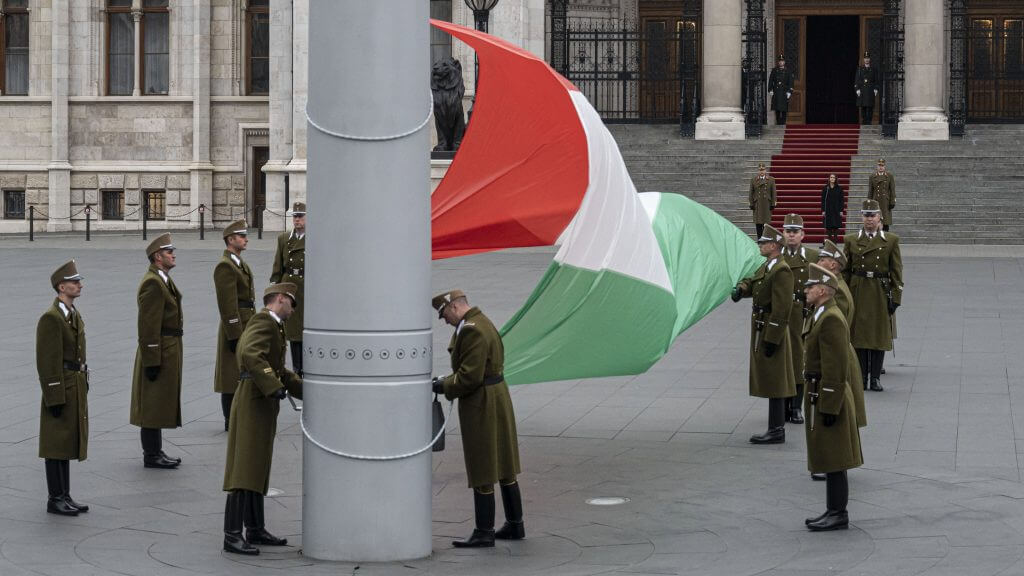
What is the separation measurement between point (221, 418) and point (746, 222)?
19347 millimetres

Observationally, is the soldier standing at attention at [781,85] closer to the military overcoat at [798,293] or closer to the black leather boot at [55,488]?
the military overcoat at [798,293]

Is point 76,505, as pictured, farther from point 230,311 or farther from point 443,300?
point 230,311

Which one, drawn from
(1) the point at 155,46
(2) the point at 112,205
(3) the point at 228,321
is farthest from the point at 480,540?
(1) the point at 155,46

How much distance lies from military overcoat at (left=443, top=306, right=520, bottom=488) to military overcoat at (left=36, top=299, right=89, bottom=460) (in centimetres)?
257

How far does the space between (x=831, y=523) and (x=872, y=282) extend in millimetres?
6096

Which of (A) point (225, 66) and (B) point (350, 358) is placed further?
(A) point (225, 66)

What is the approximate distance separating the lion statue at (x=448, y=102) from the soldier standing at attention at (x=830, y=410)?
2168 cm

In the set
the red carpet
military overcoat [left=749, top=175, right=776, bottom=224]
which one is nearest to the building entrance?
the red carpet

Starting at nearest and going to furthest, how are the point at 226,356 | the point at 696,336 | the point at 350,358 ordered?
the point at 350,358
the point at 226,356
the point at 696,336

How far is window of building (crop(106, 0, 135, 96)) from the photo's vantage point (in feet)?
136

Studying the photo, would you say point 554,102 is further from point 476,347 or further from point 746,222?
point 746,222

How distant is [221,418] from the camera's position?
13656mm

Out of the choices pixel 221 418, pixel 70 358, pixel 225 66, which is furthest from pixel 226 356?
pixel 225 66

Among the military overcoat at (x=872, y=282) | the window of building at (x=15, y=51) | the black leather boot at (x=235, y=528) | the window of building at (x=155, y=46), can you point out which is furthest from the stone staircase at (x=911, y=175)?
the black leather boot at (x=235, y=528)
